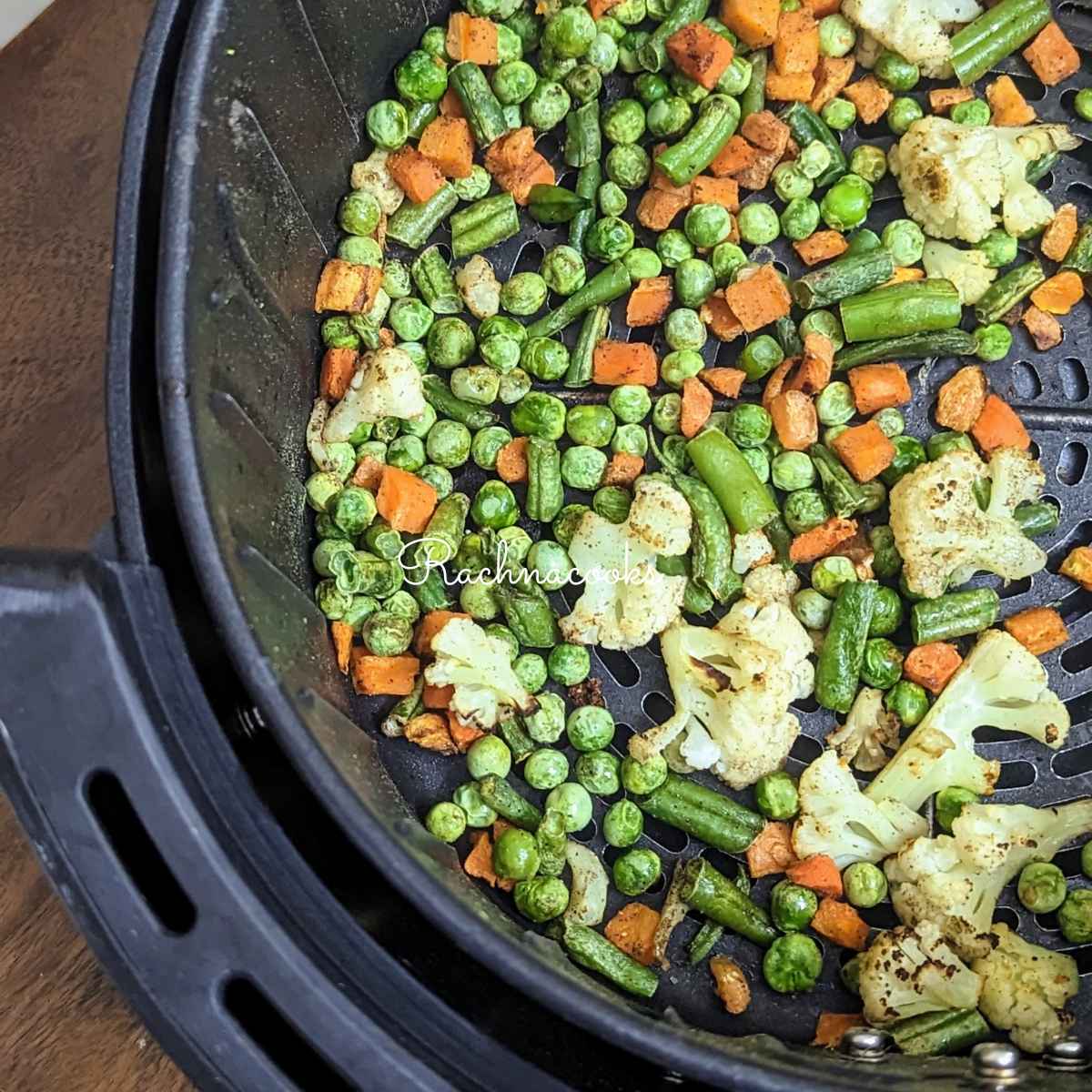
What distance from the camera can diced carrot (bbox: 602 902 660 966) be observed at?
2.50 meters

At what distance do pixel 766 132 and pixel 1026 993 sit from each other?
2033mm

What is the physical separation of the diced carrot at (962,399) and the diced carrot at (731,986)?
1.36m

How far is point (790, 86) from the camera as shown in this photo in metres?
2.83

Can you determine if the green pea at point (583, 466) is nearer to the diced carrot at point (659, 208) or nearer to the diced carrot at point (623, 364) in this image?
the diced carrot at point (623, 364)

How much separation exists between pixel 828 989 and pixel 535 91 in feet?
7.23

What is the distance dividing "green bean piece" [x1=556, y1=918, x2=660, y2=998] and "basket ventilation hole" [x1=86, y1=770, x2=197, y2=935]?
80cm

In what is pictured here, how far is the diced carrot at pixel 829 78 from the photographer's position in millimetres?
2846

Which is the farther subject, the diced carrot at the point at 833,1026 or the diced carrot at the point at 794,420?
the diced carrot at the point at 794,420

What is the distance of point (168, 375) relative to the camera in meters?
1.89

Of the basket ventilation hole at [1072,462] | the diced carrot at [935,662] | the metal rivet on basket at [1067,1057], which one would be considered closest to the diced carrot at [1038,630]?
the diced carrot at [935,662]

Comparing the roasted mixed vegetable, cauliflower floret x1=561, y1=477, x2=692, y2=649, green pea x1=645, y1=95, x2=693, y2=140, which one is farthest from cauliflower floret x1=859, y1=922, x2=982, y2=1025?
green pea x1=645, y1=95, x2=693, y2=140

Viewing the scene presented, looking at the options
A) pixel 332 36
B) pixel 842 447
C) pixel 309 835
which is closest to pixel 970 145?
pixel 842 447

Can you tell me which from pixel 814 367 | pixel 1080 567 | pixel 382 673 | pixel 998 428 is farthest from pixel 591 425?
pixel 1080 567

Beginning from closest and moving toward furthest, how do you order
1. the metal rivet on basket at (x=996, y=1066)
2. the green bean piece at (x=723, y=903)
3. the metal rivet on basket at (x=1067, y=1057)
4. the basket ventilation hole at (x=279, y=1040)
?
the basket ventilation hole at (x=279, y=1040) → the metal rivet on basket at (x=996, y=1066) → the metal rivet on basket at (x=1067, y=1057) → the green bean piece at (x=723, y=903)
